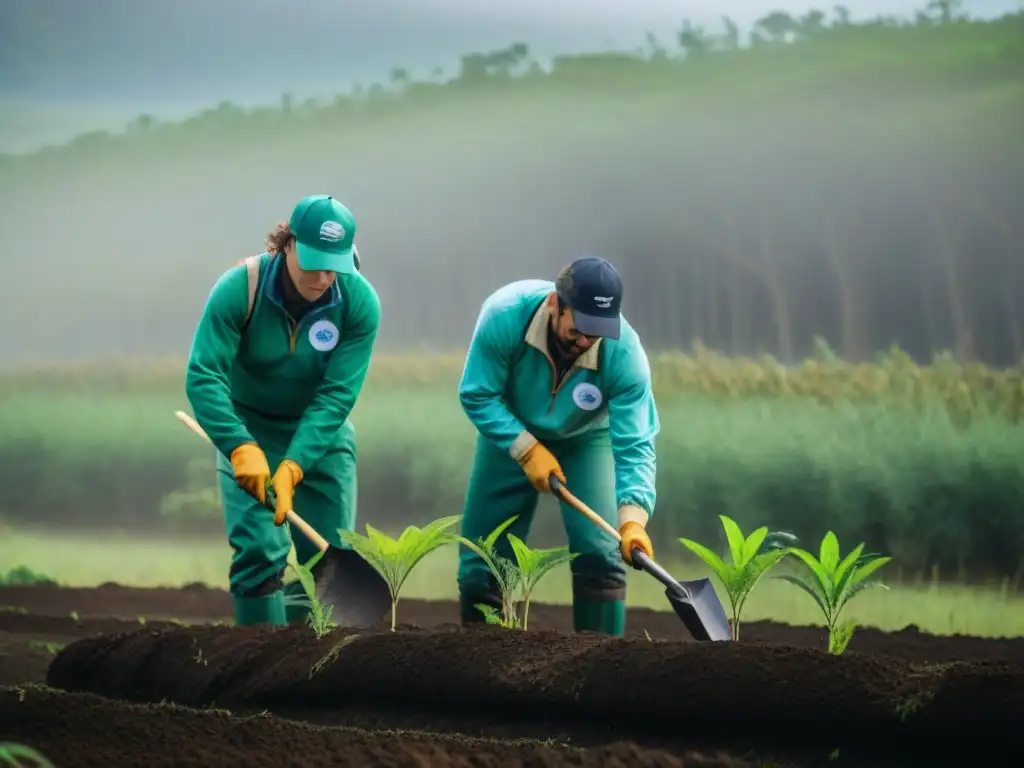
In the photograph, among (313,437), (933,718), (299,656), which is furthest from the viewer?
(313,437)

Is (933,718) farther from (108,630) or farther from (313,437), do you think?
(108,630)

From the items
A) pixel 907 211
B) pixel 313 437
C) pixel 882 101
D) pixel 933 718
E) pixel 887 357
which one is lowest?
pixel 933 718

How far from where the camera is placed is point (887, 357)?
5.66 m

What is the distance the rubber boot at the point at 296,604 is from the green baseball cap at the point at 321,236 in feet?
3.78

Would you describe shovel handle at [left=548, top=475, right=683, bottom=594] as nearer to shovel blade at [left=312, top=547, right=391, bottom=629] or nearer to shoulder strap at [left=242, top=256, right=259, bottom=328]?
shovel blade at [left=312, top=547, right=391, bottom=629]

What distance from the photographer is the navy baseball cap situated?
12.6 ft

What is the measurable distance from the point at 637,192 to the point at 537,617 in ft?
6.44

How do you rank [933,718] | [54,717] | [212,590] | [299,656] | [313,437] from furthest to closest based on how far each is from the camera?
[212,590]
[313,437]
[299,656]
[54,717]
[933,718]

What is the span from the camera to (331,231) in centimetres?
397

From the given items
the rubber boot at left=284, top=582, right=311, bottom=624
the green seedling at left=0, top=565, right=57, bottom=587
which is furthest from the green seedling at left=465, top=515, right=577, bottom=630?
the green seedling at left=0, top=565, right=57, bottom=587

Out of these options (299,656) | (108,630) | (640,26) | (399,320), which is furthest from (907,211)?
(108,630)

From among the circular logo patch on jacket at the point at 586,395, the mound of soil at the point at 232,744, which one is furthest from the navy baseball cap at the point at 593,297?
the mound of soil at the point at 232,744

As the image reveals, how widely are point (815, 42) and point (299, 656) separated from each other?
11.7 feet

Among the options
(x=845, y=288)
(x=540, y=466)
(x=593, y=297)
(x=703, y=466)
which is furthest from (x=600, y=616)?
(x=845, y=288)
